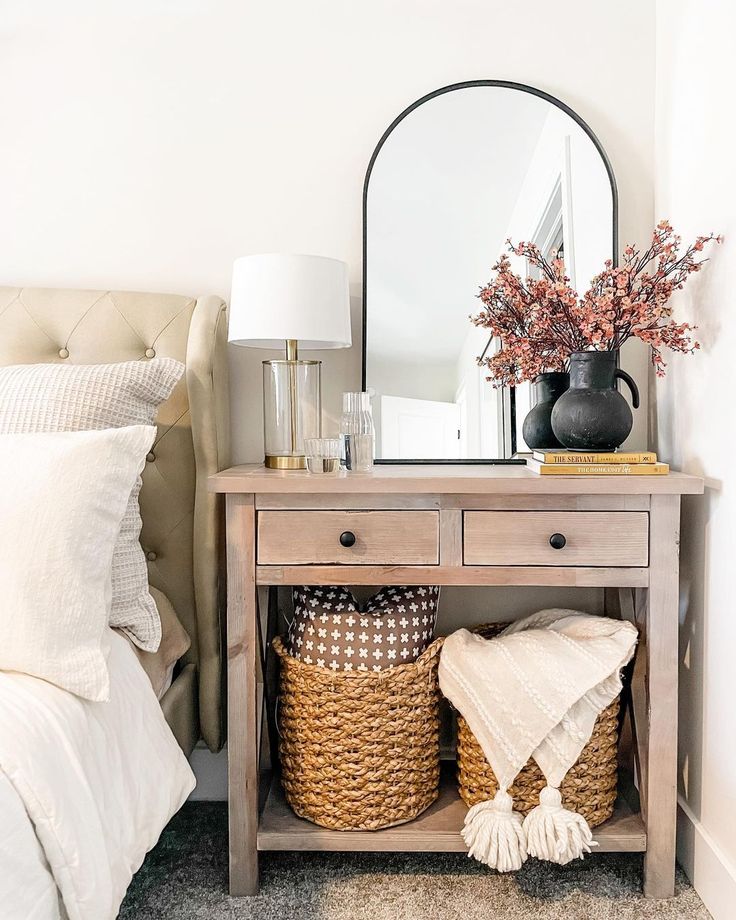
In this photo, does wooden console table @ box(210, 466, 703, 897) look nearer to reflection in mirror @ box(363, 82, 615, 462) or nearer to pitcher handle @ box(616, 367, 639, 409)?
pitcher handle @ box(616, 367, 639, 409)

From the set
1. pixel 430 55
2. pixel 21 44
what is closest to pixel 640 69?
pixel 430 55

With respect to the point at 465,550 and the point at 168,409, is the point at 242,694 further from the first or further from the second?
the point at 168,409

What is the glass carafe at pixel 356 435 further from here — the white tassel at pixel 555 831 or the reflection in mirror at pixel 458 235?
the white tassel at pixel 555 831

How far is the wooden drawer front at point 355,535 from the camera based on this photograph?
1.56 meters

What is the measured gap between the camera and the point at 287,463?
1.77m

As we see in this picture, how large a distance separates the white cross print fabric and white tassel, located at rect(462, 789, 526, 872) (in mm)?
335

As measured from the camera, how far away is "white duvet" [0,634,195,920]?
3.33 feet

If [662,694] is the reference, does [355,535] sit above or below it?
above

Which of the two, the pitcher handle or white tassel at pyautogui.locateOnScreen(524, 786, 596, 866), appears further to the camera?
the pitcher handle

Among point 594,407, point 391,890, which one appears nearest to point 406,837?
point 391,890

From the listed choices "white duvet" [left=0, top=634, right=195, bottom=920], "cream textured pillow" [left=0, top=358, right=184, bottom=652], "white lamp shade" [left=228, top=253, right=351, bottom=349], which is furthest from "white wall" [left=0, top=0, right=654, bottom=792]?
"white duvet" [left=0, top=634, right=195, bottom=920]

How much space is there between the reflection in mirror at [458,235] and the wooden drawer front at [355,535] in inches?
17.0

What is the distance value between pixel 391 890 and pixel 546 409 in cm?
111

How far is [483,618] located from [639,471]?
0.66 m
